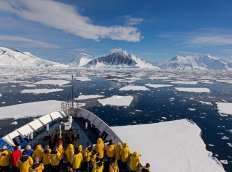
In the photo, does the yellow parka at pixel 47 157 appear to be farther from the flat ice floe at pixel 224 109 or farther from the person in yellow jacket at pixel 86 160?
the flat ice floe at pixel 224 109

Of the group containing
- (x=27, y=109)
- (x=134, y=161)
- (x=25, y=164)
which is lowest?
(x=27, y=109)

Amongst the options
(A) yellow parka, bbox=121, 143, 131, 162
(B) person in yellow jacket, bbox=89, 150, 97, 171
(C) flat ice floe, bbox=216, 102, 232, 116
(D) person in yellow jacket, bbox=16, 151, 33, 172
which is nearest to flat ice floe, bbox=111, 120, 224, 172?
(A) yellow parka, bbox=121, 143, 131, 162

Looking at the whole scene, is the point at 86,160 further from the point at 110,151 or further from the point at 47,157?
the point at 47,157

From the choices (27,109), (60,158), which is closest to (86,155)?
(60,158)

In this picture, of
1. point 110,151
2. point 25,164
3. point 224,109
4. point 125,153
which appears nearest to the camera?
point 25,164

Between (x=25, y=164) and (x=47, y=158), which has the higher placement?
(x=25, y=164)

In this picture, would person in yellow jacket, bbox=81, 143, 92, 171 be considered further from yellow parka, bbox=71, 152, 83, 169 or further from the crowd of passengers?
yellow parka, bbox=71, 152, 83, 169
